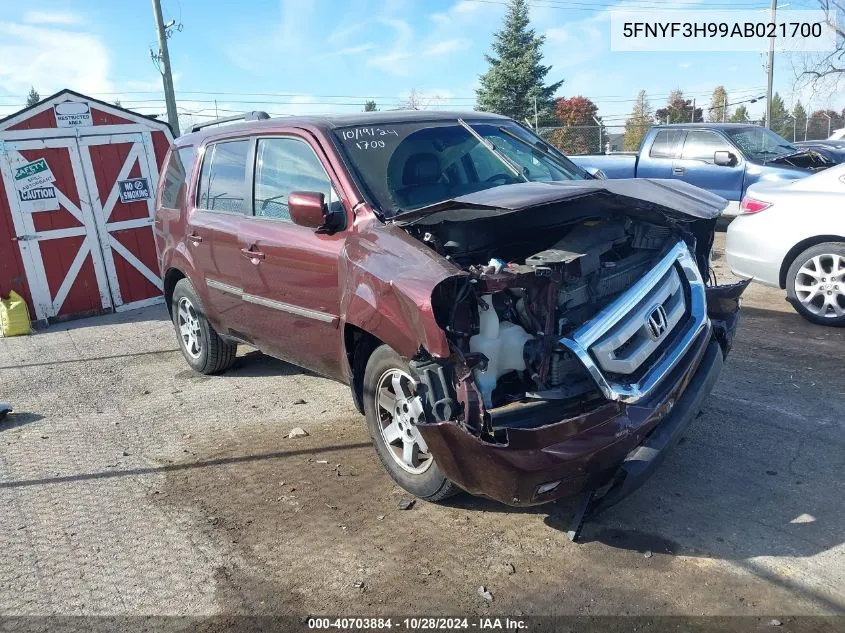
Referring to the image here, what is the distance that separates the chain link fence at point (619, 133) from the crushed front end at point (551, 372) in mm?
27800

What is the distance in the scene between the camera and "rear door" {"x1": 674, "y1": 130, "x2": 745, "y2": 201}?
38.1 ft

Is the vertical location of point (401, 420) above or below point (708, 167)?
below

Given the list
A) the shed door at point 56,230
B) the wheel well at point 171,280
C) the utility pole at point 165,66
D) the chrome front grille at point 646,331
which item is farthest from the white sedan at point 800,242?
the utility pole at point 165,66

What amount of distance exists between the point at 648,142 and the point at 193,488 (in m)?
11.1

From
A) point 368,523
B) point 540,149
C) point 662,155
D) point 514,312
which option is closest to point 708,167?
point 662,155

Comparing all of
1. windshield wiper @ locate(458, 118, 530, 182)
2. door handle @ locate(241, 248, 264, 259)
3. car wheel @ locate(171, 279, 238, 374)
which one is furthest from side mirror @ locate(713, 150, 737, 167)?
door handle @ locate(241, 248, 264, 259)

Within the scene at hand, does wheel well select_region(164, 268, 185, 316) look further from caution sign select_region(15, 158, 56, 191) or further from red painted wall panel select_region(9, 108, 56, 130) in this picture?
red painted wall panel select_region(9, 108, 56, 130)

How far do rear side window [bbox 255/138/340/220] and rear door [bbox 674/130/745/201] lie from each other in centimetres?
905

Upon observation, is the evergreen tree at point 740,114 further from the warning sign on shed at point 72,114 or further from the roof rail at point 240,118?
the roof rail at point 240,118

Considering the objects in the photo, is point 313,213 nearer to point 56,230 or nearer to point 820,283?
point 820,283

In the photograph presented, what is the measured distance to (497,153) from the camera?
4.71 meters

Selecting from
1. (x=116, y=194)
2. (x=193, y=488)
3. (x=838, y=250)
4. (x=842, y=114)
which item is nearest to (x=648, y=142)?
(x=838, y=250)

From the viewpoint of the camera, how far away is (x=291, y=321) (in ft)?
15.2

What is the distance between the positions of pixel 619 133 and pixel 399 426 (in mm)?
34839
